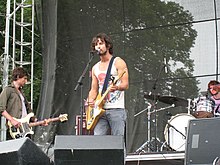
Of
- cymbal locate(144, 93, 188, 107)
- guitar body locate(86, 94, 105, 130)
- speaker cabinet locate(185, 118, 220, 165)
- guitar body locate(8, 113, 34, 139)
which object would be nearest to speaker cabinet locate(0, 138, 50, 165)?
speaker cabinet locate(185, 118, 220, 165)

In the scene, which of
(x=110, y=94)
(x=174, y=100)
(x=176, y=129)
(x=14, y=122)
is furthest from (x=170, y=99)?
(x=110, y=94)

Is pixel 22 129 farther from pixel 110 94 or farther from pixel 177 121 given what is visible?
pixel 177 121

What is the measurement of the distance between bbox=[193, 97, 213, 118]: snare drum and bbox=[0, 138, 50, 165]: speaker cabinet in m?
3.56

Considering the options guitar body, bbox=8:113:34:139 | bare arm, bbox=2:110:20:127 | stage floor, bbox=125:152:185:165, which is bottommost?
stage floor, bbox=125:152:185:165

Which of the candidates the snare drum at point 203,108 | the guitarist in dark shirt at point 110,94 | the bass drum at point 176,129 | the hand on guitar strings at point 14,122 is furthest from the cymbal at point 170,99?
the guitarist in dark shirt at point 110,94

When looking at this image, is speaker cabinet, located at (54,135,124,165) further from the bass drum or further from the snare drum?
the bass drum

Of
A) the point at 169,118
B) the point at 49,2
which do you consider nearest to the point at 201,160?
the point at 169,118

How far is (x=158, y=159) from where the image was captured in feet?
16.6

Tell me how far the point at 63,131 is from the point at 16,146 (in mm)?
5034

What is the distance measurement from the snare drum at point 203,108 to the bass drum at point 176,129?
27cm

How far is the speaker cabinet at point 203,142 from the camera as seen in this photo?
12.1ft

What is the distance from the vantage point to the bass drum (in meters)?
6.70

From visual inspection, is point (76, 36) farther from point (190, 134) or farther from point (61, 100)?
point (190, 134)

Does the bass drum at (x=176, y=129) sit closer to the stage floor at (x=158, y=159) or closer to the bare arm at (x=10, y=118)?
the stage floor at (x=158, y=159)
